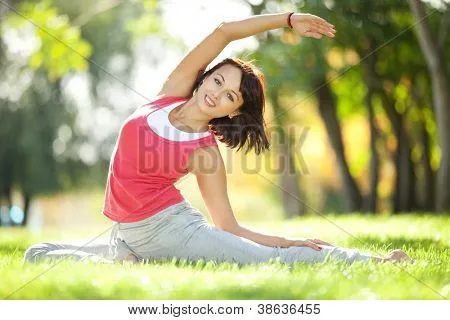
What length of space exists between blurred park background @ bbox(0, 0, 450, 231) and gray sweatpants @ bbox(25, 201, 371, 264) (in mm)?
4901

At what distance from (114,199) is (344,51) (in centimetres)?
767

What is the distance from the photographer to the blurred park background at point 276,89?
991 centimetres

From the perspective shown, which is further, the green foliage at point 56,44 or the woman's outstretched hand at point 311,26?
the green foliage at point 56,44

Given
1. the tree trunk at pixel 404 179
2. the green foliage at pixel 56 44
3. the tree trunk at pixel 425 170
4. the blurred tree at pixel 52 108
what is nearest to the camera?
the green foliage at pixel 56 44

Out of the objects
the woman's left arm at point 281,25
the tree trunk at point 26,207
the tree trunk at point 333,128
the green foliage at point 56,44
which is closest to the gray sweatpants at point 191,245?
the woman's left arm at point 281,25

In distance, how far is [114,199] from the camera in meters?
3.99

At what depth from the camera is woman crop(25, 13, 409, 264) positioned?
3.93 metres

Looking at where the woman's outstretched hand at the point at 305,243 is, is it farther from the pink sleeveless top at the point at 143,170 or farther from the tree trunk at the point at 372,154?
the tree trunk at the point at 372,154

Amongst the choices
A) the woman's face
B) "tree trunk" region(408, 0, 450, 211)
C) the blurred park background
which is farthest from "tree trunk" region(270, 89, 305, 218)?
the woman's face

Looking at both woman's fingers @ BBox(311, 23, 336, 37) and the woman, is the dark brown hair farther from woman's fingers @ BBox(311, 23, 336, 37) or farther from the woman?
woman's fingers @ BBox(311, 23, 336, 37)

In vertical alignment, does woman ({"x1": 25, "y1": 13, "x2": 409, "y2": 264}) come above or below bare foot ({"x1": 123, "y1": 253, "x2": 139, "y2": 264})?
above

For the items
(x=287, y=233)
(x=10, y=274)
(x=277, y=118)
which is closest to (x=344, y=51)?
(x=277, y=118)
